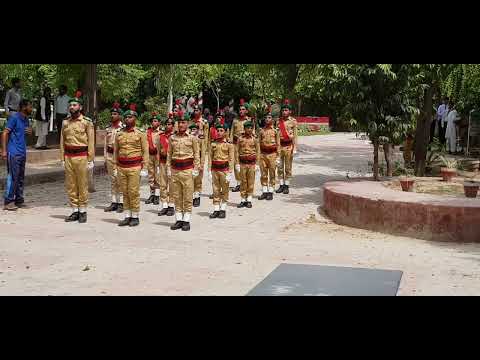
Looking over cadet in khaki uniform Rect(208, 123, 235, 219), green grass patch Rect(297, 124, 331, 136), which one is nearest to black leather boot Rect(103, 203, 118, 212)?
cadet in khaki uniform Rect(208, 123, 235, 219)

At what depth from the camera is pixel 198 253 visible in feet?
27.7

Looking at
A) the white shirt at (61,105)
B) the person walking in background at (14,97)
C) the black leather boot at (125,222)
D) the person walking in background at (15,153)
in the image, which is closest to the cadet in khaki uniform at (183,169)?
the black leather boot at (125,222)

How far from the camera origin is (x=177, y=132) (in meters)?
10.4

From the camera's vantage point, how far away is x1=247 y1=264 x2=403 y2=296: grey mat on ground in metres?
6.56

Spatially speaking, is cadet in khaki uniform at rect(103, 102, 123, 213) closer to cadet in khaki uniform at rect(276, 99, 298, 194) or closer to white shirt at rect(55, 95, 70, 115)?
cadet in khaki uniform at rect(276, 99, 298, 194)

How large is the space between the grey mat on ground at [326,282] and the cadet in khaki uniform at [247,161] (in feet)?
15.3

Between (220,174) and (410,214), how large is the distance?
3.24m

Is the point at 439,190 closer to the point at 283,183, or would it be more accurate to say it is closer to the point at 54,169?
the point at 283,183

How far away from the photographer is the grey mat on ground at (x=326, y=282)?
258 inches

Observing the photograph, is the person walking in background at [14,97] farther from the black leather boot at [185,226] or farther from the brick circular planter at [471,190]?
the brick circular planter at [471,190]

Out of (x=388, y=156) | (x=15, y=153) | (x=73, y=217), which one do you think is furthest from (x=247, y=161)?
(x=15, y=153)

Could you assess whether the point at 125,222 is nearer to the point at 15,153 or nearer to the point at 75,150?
the point at 75,150
